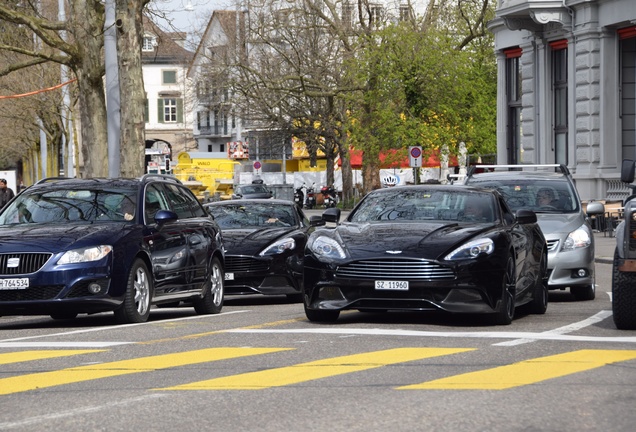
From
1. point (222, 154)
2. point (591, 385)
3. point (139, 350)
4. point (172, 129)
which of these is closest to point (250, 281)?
point (139, 350)

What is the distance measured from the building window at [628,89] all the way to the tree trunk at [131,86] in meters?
16.9

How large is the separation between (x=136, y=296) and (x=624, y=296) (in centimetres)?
501

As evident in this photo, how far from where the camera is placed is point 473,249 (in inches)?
515

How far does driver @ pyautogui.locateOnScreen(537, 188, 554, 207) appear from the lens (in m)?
19.1

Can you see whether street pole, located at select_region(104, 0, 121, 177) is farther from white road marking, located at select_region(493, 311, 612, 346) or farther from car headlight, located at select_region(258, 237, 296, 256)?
white road marking, located at select_region(493, 311, 612, 346)

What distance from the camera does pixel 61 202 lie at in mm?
15609

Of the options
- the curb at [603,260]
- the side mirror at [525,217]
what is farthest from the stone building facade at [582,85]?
the side mirror at [525,217]

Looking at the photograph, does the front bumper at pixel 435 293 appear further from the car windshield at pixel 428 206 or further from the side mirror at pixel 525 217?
the side mirror at pixel 525 217

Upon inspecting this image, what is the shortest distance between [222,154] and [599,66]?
79.7 metres

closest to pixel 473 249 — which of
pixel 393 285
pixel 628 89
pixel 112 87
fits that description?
pixel 393 285

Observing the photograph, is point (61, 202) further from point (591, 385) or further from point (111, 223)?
point (591, 385)

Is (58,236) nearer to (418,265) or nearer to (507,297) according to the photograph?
(418,265)

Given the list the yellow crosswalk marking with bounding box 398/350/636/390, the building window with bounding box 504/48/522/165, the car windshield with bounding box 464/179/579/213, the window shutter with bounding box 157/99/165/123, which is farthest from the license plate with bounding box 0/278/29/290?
the window shutter with bounding box 157/99/165/123

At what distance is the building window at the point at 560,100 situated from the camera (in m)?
43.6
